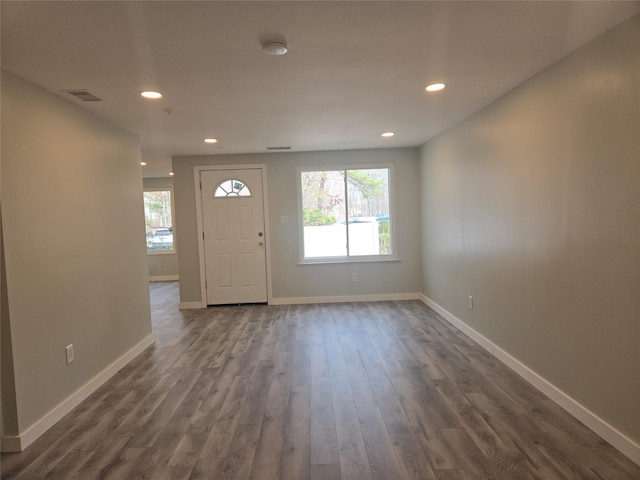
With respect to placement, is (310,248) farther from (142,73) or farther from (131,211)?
(142,73)

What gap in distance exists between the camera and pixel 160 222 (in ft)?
27.7

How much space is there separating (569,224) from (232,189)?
14.4 ft

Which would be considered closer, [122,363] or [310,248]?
[122,363]

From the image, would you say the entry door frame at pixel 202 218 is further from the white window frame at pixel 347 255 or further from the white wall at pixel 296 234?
the white window frame at pixel 347 255

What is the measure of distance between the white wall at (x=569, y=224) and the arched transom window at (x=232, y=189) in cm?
321

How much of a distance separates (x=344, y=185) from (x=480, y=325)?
2.86 metres

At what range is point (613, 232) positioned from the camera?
202 cm

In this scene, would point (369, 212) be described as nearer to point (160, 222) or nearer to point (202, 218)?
point (202, 218)

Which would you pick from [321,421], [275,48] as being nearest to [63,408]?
[321,421]

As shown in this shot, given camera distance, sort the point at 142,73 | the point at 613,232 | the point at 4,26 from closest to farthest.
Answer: the point at 4,26, the point at 613,232, the point at 142,73

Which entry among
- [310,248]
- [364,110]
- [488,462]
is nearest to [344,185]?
[310,248]

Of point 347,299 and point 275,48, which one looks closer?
point 275,48

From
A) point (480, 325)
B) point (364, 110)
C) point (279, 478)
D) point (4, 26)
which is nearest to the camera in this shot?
point (4, 26)

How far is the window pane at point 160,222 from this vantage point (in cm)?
841
